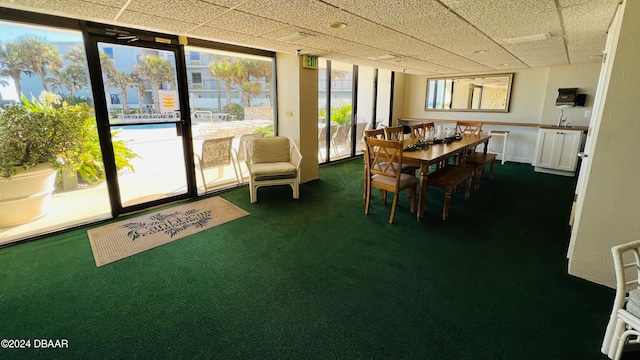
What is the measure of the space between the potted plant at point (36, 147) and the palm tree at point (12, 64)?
20 centimetres

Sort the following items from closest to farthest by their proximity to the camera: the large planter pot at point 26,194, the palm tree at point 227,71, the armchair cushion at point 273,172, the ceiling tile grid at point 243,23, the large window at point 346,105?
the ceiling tile grid at point 243,23
the large planter pot at point 26,194
the armchair cushion at point 273,172
the palm tree at point 227,71
the large window at point 346,105

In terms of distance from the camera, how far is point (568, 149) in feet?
17.1

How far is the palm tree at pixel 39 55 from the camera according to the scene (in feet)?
9.46

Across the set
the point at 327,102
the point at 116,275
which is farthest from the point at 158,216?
the point at 327,102

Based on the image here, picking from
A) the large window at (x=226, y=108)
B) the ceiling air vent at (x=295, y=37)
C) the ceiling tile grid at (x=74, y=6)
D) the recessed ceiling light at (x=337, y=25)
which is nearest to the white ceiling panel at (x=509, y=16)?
the recessed ceiling light at (x=337, y=25)

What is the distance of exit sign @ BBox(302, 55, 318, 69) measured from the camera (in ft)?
14.5

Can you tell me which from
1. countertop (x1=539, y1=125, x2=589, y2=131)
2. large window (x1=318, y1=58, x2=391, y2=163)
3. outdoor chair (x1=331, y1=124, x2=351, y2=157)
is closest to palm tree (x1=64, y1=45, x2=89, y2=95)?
large window (x1=318, y1=58, x2=391, y2=163)

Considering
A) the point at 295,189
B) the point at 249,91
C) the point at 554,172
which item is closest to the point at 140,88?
the point at 249,91

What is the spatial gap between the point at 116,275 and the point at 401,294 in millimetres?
2265

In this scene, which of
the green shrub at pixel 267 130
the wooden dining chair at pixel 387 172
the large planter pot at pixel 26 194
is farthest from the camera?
the green shrub at pixel 267 130

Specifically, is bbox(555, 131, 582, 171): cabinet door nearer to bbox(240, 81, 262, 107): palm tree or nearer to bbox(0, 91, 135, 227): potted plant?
bbox(240, 81, 262, 107): palm tree

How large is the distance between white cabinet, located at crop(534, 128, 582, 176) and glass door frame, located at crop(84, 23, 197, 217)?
6.11 m

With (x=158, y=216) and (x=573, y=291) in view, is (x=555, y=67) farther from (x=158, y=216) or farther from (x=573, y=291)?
(x=158, y=216)

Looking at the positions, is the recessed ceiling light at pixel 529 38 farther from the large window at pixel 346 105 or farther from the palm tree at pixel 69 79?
the palm tree at pixel 69 79
